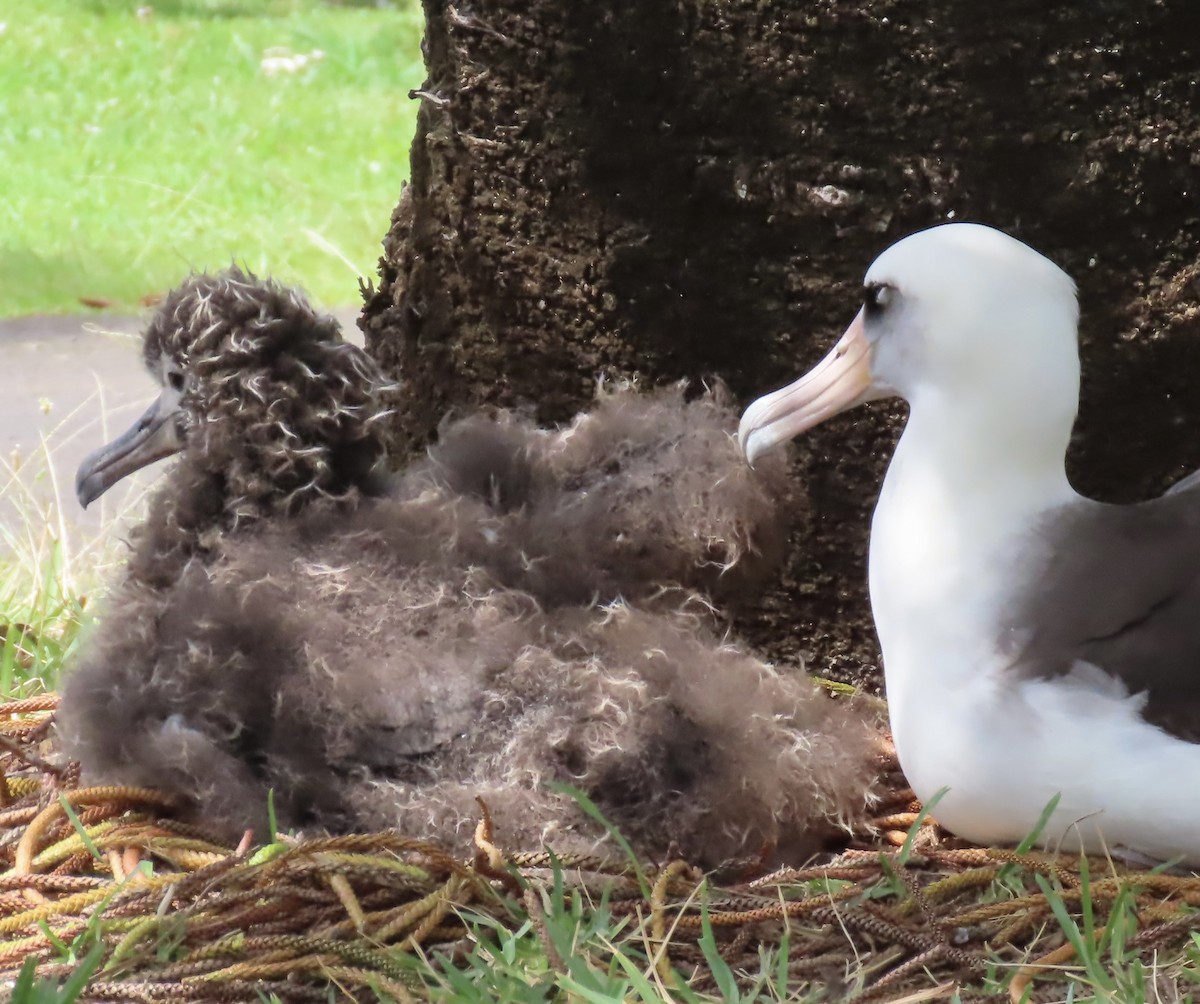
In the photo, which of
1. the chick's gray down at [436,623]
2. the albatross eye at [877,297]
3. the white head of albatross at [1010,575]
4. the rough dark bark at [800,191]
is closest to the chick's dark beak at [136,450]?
the chick's gray down at [436,623]

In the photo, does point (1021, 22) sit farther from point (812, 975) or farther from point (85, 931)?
point (85, 931)

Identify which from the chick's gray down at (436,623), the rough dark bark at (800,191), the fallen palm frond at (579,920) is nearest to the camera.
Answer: the fallen palm frond at (579,920)

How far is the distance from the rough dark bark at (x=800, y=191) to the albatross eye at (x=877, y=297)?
1.03 feet

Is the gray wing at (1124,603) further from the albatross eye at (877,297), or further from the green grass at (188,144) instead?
the green grass at (188,144)

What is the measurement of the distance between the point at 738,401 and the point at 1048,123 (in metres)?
0.68

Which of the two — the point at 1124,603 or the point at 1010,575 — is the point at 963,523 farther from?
the point at 1124,603

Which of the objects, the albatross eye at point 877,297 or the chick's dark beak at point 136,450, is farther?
the chick's dark beak at point 136,450

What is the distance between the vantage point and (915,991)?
1.91 metres

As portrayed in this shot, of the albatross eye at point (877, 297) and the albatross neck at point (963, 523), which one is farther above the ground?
the albatross eye at point (877, 297)

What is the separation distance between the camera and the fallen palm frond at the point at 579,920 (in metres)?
1.91

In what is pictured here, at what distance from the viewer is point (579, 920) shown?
6.41 feet

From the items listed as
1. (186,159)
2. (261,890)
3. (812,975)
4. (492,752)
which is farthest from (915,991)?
(186,159)

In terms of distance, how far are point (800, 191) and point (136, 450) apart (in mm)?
1166

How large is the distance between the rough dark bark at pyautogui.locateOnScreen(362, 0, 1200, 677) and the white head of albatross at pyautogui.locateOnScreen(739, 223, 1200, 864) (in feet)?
1.13
